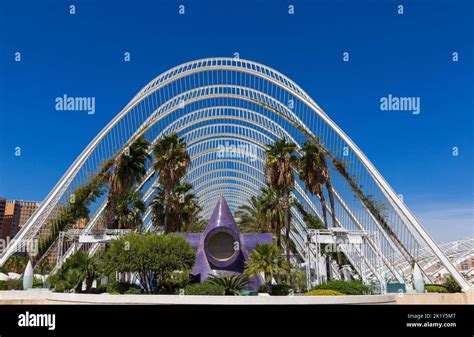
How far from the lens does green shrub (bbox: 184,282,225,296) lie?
2702 centimetres

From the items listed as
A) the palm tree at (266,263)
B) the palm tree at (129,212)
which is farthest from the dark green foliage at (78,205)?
the palm tree at (266,263)

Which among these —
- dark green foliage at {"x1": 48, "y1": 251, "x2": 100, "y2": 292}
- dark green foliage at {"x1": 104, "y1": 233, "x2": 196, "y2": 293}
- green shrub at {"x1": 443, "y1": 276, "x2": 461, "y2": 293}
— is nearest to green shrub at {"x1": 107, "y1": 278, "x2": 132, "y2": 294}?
dark green foliage at {"x1": 104, "y1": 233, "x2": 196, "y2": 293}

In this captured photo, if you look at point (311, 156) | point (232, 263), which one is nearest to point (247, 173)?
point (311, 156)

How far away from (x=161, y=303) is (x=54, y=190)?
20.6m

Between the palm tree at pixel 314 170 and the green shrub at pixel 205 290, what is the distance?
664 inches

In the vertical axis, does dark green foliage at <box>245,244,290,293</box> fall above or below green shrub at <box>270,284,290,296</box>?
above

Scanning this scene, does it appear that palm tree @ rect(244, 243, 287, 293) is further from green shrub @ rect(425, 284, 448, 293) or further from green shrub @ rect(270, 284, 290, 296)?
green shrub @ rect(425, 284, 448, 293)

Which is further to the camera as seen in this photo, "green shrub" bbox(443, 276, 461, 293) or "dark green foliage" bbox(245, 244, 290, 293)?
"green shrub" bbox(443, 276, 461, 293)

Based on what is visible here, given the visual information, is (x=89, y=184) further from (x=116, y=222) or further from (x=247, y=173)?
(x=247, y=173)

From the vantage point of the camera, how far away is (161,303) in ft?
74.1

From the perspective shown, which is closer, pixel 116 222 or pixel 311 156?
pixel 311 156

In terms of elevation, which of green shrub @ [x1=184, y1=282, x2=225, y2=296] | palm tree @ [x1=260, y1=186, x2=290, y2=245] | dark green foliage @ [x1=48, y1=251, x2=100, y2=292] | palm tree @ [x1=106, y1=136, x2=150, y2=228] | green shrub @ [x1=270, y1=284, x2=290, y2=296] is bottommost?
A: green shrub @ [x1=270, y1=284, x2=290, y2=296]

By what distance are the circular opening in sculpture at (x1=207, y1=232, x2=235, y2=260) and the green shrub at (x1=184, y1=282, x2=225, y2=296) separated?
8.00 m
